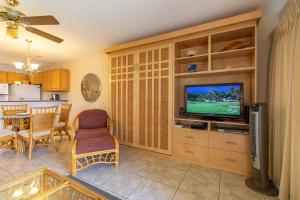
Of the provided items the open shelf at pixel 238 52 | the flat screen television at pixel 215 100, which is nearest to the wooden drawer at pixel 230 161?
the flat screen television at pixel 215 100

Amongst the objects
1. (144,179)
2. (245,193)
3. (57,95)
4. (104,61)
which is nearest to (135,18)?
(104,61)

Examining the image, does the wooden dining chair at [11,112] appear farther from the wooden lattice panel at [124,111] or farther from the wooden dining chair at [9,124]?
the wooden lattice panel at [124,111]

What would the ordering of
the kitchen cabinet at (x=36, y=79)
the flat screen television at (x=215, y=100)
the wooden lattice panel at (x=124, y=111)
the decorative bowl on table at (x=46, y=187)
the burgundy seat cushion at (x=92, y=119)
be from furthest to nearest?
the kitchen cabinet at (x=36, y=79) < the wooden lattice panel at (x=124, y=111) < the burgundy seat cushion at (x=92, y=119) < the flat screen television at (x=215, y=100) < the decorative bowl on table at (x=46, y=187)

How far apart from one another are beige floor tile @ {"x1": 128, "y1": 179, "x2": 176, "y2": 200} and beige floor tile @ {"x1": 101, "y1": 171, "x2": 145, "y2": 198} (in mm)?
72

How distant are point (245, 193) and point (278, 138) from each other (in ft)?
2.66

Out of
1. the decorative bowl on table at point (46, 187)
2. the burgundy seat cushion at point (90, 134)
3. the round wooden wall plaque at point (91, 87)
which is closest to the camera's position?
the decorative bowl on table at point (46, 187)

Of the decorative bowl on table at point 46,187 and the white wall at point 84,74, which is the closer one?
the decorative bowl on table at point 46,187

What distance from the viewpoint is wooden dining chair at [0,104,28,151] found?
A: 8.98 ft

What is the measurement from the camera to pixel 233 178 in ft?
6.57

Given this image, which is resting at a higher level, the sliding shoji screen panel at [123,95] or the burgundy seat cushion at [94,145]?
the sliding shoji screen panel at [123,95]

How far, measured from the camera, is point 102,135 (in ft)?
8.76

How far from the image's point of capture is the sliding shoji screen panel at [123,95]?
3.20m

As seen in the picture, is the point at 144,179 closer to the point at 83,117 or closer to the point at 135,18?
the point at 83,117

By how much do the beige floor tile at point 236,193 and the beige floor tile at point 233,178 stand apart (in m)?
0.09
